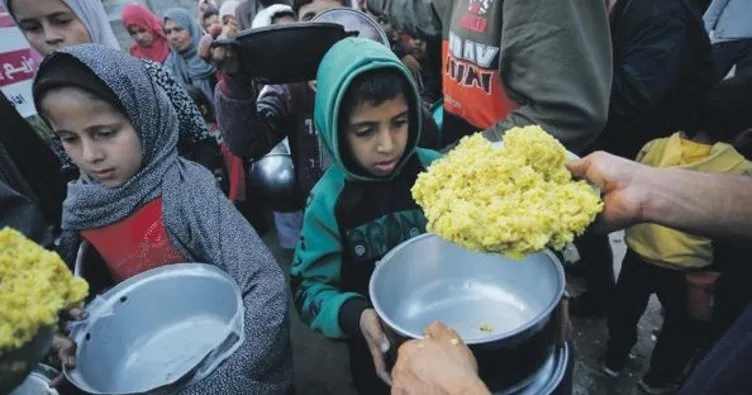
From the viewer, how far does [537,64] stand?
1394mm

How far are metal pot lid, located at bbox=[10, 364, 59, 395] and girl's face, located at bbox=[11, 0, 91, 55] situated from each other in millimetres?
1591

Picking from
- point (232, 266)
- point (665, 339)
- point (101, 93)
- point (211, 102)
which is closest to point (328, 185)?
point (232, 266)

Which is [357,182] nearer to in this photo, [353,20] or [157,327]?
[157,327]

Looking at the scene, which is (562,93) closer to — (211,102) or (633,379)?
(633,379)

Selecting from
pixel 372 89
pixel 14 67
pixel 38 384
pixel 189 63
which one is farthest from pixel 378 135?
pixel 189 63

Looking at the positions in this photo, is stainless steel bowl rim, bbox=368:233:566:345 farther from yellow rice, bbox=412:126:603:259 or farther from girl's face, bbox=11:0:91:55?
girl's face, bbox=11:0:91:55

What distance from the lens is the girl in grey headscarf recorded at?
1249mm

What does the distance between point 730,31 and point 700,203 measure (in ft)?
Result: 10.5

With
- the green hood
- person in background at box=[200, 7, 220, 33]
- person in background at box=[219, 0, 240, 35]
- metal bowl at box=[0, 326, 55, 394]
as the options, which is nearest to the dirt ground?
the green hood

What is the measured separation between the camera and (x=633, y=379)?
217 cm

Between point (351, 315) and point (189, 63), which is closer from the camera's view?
point (351, 315)

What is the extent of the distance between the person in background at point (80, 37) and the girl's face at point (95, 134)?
2.01 feet

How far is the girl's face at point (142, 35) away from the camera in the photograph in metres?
4.29

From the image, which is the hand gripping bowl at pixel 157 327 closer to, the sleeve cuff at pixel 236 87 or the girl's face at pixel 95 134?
the girl's face at pixel 95 134
